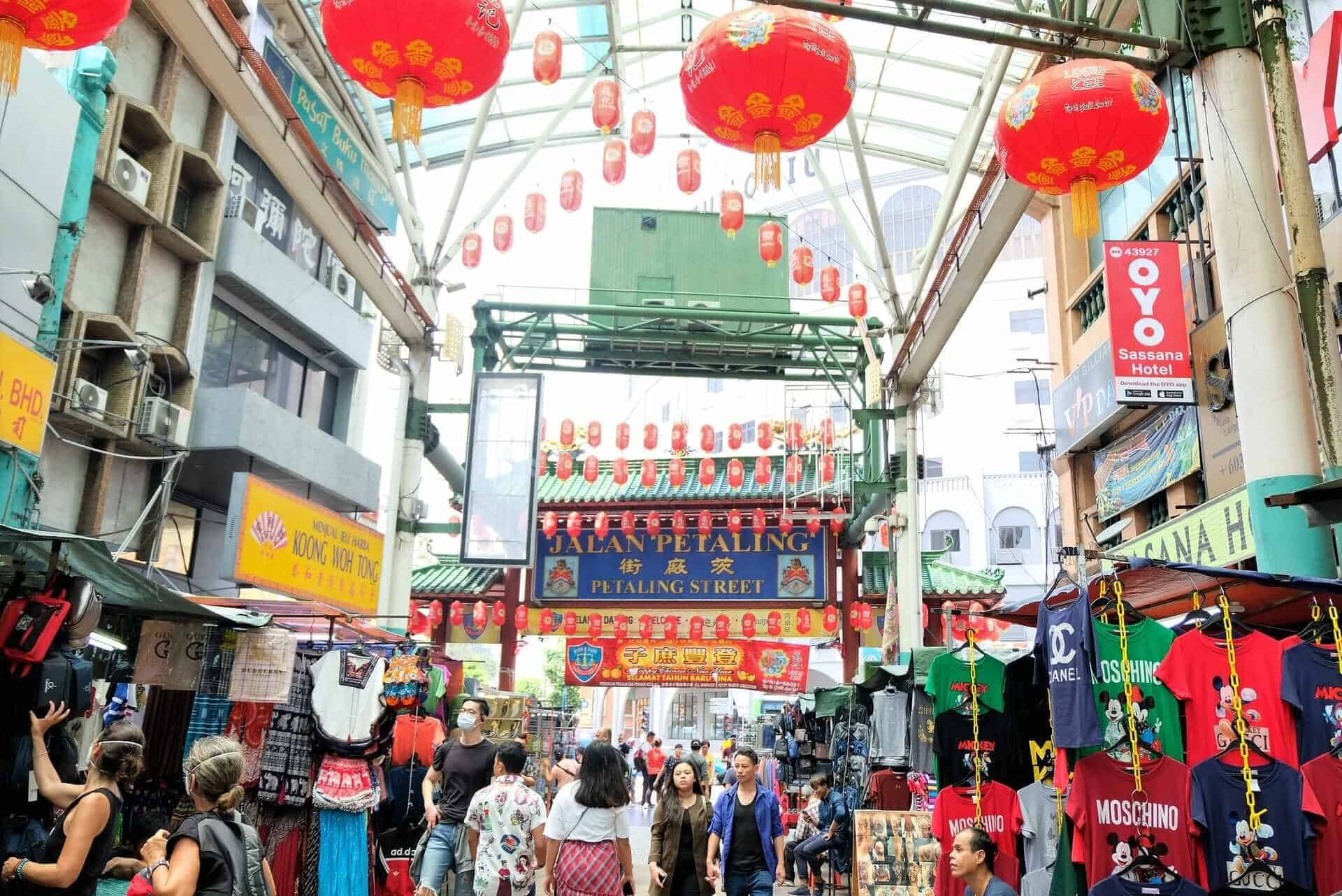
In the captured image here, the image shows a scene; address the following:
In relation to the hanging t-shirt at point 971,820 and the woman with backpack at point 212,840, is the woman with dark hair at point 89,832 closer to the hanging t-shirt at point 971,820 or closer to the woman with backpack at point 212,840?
the woman with backpack at point 212,840

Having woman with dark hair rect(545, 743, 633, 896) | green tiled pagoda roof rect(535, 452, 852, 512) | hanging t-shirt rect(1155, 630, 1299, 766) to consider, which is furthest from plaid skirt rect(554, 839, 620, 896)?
green tiled pagoda roof rect(535, 452, 852, 512)

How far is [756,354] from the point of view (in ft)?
67.5

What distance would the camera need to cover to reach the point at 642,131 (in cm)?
1349

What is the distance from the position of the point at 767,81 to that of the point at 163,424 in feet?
31.7

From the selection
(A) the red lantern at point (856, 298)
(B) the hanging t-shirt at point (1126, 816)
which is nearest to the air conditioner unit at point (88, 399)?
(A) the red lantern at point (856, 298)

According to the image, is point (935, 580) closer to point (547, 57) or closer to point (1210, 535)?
point (1210, 535)

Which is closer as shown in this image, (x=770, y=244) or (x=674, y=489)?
(x=770, y=244)

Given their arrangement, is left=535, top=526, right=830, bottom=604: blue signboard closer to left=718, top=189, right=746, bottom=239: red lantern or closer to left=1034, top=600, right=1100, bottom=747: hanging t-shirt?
left=718, top=189, right=746, bottom=239: red lantern

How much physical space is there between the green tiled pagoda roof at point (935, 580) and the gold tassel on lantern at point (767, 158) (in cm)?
1657

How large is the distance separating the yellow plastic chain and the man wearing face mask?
4.70 metres

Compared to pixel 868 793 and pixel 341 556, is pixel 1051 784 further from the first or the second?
pixel 341 556

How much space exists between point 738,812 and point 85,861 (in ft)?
13.6

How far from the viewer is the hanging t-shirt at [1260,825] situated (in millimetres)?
5043

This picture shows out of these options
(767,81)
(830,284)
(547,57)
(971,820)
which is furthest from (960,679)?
(830,284)
